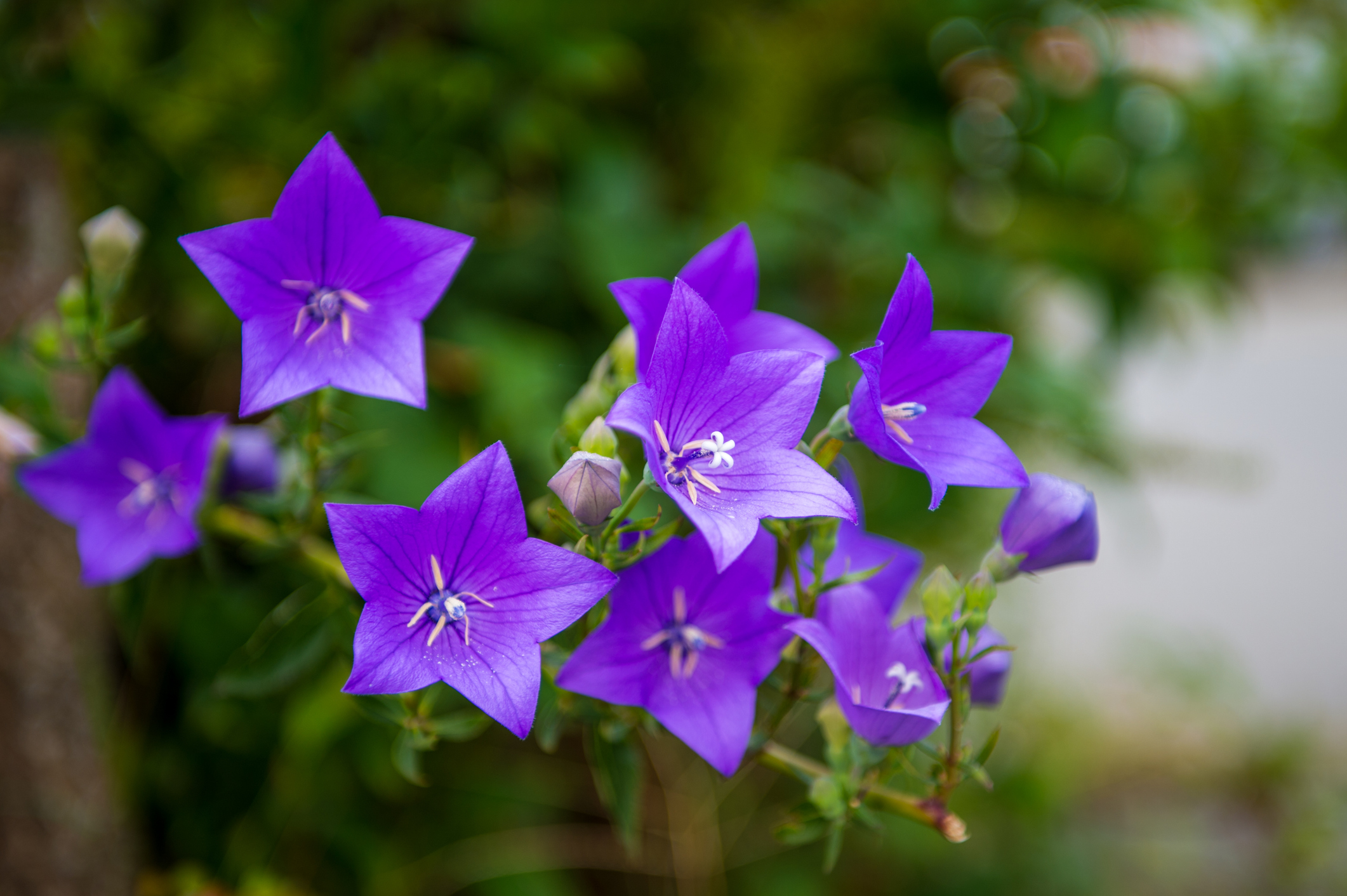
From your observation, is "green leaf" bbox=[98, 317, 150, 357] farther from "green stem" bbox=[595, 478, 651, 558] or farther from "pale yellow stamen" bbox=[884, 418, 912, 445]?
"pale yellow stamen" bbox=[884, 418, 912, 445]

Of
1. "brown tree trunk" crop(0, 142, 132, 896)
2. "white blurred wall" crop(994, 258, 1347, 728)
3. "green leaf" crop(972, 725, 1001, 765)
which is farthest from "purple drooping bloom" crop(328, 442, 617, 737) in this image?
"white blurred wall" crop(994, 258, 1347, 728)

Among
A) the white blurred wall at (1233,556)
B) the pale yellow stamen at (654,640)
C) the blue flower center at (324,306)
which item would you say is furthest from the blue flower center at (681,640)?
the white blurred wall at (1233,556)

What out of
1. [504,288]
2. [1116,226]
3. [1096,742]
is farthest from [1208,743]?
[504,288]

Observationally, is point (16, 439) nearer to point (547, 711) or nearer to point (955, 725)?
point (547, 711)

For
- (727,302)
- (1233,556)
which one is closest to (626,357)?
(727,302)

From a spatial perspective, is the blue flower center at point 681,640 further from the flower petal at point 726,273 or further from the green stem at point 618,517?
the flower petal at point 726,273

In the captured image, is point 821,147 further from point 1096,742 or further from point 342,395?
point 1096,742
